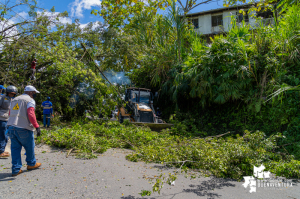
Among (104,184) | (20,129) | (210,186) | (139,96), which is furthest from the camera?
(139,96)

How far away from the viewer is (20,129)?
4.18 metres

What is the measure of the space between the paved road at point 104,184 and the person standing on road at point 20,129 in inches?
11.2

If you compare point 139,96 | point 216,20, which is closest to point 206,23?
point 216,20

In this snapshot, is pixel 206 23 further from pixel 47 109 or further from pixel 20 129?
pixel 20 129

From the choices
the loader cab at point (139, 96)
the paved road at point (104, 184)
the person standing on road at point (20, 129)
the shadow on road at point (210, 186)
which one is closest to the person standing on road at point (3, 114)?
the paved road at point (104, 184)

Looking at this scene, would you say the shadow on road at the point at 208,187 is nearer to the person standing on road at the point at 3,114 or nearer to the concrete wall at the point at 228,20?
the person standing on road at the point at 3,114

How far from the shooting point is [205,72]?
920 centimetres

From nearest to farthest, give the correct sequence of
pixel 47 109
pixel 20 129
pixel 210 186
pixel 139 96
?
pixel 210 186
pixel 20 129
pixel 47 109
pixel 139 96

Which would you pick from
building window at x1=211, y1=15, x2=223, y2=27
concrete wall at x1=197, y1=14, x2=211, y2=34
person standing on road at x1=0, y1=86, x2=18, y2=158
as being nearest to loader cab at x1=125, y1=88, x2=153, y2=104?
person standing on road at x1=0, y1=86, x2=18, y2=158

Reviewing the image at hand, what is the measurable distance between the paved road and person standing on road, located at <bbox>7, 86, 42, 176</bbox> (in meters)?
0.29

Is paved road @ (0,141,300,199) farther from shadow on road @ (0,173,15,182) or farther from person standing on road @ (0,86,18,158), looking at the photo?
person standing on road @ (0,86,18,158)

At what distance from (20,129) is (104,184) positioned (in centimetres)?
210

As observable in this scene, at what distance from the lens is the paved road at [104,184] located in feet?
11.2

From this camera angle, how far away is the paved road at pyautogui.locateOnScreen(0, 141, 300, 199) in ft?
11.2
